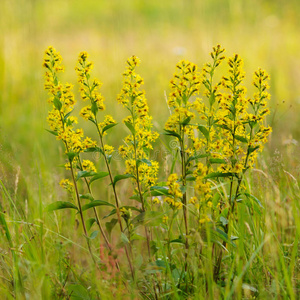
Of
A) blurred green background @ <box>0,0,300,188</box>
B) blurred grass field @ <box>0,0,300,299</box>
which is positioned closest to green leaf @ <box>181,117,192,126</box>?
blurred grass field @ <box>0,0,300,299</box>

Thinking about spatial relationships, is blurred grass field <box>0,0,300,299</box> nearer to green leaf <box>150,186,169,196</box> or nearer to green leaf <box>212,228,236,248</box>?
green leaf <box>150,186,169,196</box>

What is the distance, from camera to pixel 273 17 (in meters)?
8.34

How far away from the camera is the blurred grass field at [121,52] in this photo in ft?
9.73

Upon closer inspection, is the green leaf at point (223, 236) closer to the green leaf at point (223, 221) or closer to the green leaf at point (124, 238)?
the green leaf at point (223, 221)

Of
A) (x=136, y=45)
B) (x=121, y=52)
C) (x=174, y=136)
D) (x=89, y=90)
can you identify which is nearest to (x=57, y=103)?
(x=89, y=90)

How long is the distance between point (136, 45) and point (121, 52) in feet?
3.25

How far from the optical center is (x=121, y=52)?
6.11 m

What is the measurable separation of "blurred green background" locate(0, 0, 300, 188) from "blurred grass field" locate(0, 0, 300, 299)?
0.05 feet

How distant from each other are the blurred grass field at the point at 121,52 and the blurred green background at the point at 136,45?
0.02 metres

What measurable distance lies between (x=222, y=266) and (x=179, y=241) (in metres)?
0.34

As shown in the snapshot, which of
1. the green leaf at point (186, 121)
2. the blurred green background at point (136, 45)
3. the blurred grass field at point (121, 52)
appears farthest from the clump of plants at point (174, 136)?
the blurred green background at point (136, 45)

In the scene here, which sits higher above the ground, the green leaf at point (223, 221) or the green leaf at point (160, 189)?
the green leaf at point (160, 189)

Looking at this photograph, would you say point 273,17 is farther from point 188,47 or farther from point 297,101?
point 297,101

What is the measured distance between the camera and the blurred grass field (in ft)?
9.73
